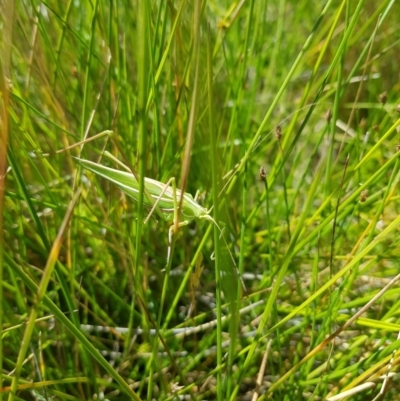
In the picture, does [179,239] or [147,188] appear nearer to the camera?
[147,188]

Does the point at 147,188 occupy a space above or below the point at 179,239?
above

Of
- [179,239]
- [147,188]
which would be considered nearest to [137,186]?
[147,188]

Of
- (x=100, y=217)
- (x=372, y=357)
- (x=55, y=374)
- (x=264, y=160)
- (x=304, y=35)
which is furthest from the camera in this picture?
(x=304, y=35)

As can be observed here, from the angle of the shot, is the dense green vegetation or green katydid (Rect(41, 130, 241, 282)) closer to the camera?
green katydid (Rect(41, 130, 241, 282))

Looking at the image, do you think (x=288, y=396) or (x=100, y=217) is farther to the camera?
(x=100, y=217)

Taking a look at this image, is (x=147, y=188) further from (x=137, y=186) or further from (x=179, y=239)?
(x=179, y=239)

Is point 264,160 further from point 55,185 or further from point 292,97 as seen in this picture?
point 55,185

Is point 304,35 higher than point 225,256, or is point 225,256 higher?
point 304,35

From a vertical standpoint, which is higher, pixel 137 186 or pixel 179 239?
pixel 137 186

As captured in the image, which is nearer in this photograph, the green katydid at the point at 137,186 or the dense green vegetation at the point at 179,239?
the green katydid at the point at 137,186

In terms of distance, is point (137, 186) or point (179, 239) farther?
point (179, 239)

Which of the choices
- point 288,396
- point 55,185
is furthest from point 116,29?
point 288,396
